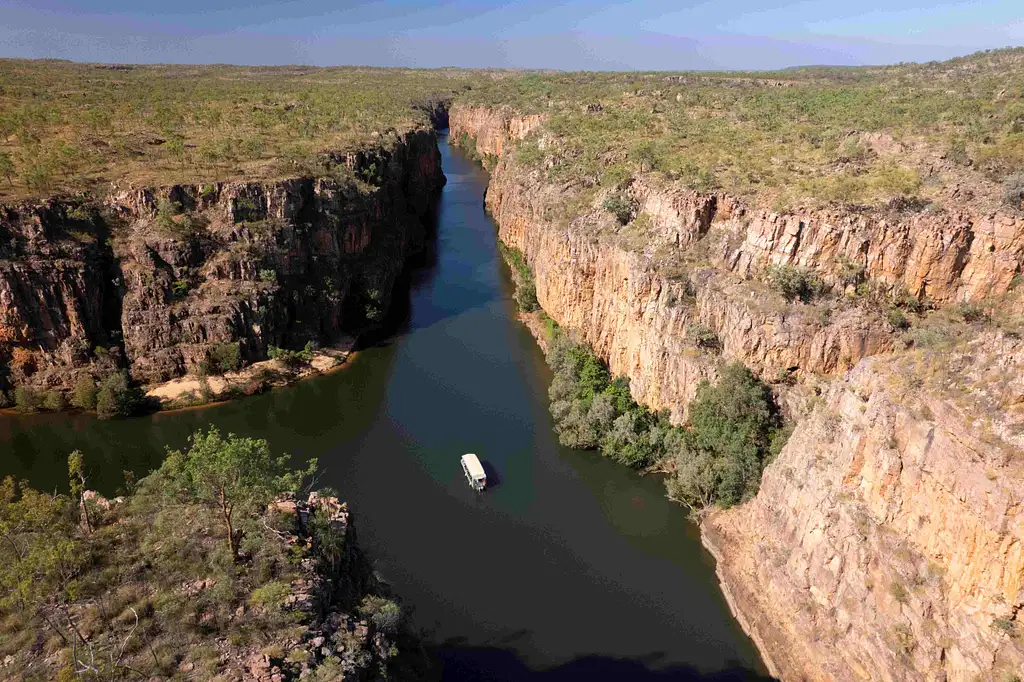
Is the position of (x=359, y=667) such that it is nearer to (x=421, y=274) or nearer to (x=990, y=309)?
(x=990, y=309)

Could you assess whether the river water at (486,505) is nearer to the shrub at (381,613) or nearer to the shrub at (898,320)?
the shrub at (381,613)

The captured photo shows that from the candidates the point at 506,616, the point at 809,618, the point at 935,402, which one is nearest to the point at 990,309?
the point at 935,402

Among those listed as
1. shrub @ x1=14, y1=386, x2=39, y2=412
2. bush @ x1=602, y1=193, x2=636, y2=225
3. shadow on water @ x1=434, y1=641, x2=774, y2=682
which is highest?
bush @ x1=602, y1=193, x2=636, y2=225

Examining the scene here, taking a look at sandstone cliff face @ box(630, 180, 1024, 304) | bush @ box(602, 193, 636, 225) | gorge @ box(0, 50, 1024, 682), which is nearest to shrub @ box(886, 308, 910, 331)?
gorge @ box(0, 50, 1024, 682)

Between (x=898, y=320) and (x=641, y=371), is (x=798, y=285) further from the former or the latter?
(x=641, y=371)

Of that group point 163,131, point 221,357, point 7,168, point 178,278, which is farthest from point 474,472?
point 163,131

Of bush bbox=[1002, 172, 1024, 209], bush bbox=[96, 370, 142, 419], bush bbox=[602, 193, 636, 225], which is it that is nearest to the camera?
bush bbox=[1002, 172, 1024, 209]

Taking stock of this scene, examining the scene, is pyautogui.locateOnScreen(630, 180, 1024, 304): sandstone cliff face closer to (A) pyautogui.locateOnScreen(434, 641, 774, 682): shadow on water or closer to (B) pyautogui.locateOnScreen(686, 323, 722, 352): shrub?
(B) pyautogui.locateOnScreen(686, 323, 722, 352): shrub

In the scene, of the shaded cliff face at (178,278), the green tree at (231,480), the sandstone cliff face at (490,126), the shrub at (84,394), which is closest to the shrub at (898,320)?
the green tree at (231,480)
